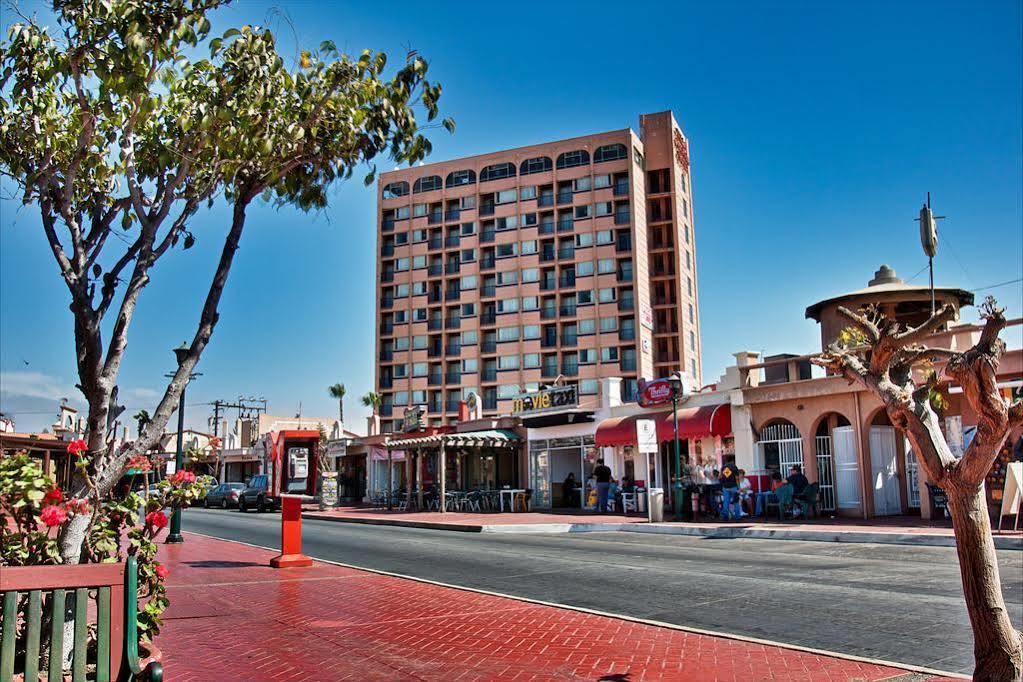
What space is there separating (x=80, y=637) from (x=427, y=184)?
256ft

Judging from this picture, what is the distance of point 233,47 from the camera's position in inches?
258

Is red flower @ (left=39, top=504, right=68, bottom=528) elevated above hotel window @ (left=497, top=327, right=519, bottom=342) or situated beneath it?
situated beneath

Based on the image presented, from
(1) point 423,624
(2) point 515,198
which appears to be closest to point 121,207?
(1) point 423,624

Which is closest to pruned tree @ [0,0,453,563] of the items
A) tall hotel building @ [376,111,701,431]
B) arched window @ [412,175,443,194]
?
tall hotel building @ [376,111,701,431]

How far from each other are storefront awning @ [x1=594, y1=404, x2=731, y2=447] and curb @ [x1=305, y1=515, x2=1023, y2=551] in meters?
5.38

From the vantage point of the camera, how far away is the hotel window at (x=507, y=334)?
7362 centimetres

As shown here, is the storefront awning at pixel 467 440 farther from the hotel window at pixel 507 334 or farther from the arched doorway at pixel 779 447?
the hotel window at pixel 507 334

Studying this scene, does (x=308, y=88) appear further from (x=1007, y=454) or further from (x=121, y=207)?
(x=1007, y=454)

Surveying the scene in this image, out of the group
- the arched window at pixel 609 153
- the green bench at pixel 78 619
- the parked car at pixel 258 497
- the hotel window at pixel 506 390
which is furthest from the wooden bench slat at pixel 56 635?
the arched window at pixel 609 153

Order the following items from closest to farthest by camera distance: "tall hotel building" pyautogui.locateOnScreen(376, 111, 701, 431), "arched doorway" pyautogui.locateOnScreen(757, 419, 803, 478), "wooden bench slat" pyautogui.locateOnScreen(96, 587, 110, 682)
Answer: "wooden bench slat" pyautogui.locateOnScreen(96, 587, 110, 682)
"arched doorway" pyautogui.locateOnScreen(757, 419, 803, 478)
"tall hotel building" pyautogui.locateOnScreen(376, 111, 701, 431)

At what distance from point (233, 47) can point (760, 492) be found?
2156cm

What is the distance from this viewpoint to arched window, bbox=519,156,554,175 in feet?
245

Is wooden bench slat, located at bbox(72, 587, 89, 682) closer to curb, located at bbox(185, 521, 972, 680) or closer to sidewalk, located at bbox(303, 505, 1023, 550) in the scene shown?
curb, located at bbox(185, 521, 972, 680)

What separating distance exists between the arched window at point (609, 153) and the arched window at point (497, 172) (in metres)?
8.47
